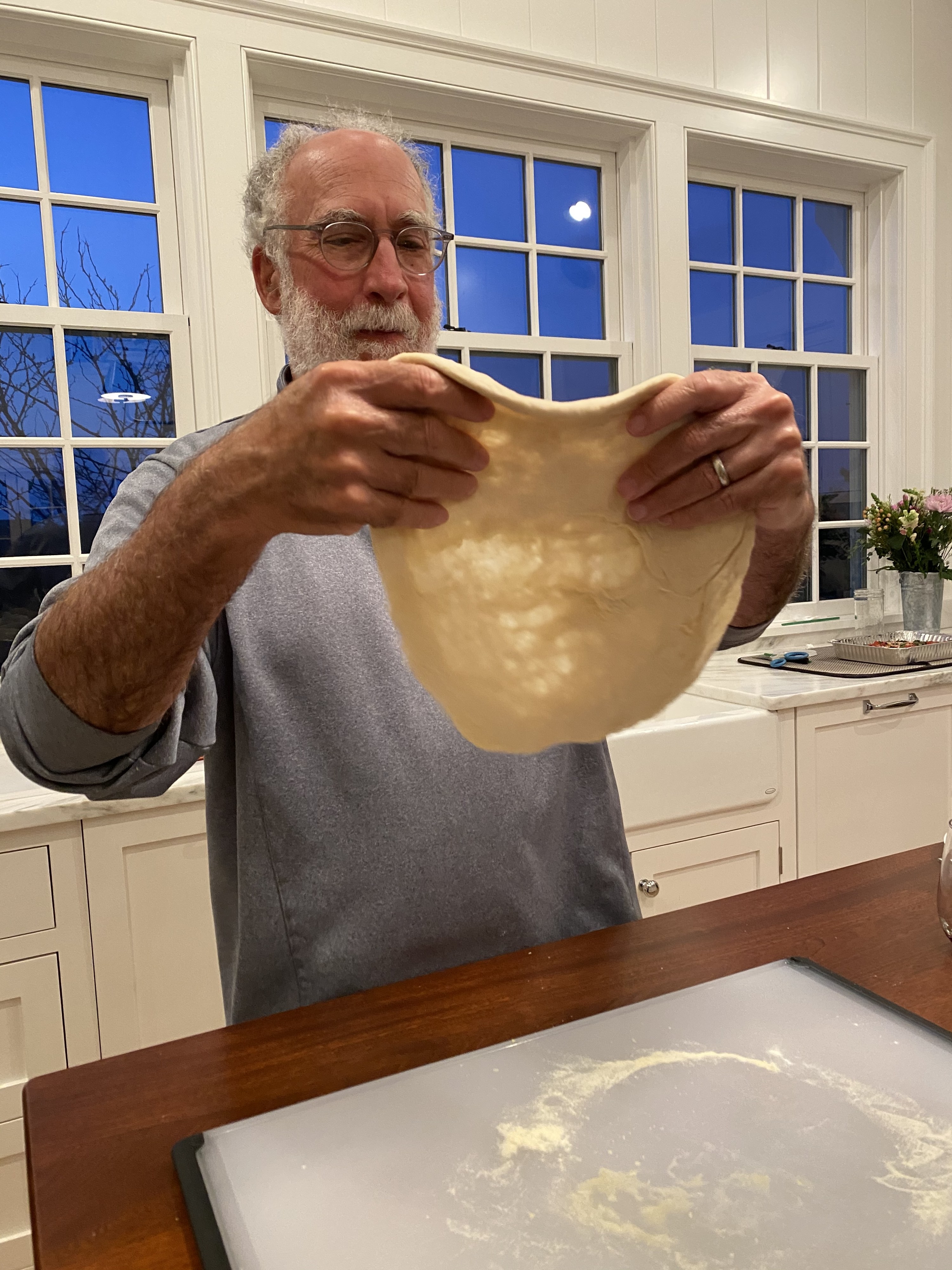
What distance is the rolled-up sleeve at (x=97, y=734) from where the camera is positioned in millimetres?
859

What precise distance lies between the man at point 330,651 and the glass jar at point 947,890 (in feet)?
0.96

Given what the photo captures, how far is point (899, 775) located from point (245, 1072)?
2263mm

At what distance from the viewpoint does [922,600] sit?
3164mm

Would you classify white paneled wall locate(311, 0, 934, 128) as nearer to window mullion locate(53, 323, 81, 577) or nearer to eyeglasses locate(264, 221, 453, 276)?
window mullion locate(53, 323, 81, 577)

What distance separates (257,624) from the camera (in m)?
1.14

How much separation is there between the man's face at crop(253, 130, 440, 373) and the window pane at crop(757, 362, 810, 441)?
97.7 inches

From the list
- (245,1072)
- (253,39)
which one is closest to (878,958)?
(245,1072)

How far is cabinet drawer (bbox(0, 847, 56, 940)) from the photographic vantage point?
62.7 inches

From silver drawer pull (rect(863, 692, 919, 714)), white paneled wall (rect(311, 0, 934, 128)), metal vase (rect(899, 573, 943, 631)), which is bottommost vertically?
silver drawer pull (rect(863, 692, 919, 714))

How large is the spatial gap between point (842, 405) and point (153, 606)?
11.1 feet

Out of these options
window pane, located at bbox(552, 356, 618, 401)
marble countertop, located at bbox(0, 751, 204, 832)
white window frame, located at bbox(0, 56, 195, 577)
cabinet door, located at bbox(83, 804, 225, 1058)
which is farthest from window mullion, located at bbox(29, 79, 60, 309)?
window pane, located at bbox(552, 356, 618, 401)

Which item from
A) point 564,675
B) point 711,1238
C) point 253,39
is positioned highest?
point 253,39

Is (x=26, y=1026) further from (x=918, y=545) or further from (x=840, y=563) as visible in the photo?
(x=840, y=563)

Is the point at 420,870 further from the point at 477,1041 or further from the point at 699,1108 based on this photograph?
the point at 699,1108
